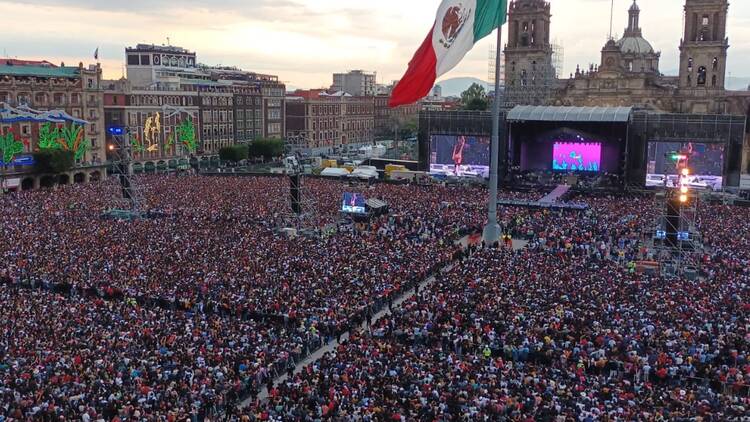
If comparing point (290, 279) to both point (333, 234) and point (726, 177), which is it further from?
point (726, 177)

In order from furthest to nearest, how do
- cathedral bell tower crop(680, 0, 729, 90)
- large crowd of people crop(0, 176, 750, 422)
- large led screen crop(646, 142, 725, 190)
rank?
1. cathedral bell tower crop(680, 0, 729, 90)
2. large led screen crop(646, 142, 725, 190)
3. large crowd of people crop(0, 176, 750, 422)

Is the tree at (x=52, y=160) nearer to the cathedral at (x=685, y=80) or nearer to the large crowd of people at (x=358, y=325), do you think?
the large crowd of people at (x=358, y=325)

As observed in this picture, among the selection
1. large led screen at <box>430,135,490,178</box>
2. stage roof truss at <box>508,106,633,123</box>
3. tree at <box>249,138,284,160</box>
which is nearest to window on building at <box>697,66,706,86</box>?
stage roof truss at <box>508,106,633,123</box>

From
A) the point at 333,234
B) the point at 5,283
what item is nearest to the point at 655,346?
the point at 333,234

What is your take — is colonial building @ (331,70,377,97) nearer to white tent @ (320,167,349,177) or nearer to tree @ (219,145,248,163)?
tree @ (219,145,248,163)

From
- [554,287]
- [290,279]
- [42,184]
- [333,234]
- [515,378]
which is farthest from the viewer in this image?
[42,184]

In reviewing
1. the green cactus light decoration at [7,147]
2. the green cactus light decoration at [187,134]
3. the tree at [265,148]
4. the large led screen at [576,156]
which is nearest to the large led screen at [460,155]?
the large led screen at [576,156]
